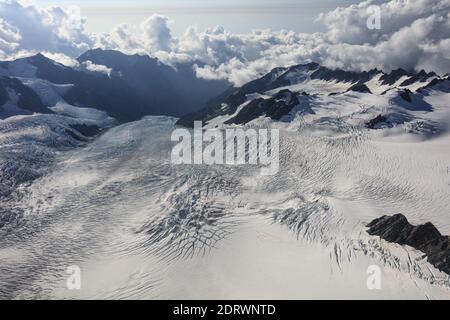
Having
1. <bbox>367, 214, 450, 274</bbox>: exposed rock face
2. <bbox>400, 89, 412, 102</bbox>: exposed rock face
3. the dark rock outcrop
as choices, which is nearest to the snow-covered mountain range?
<bbox>367, 214, 450, 274</bbox>: exposed rock face

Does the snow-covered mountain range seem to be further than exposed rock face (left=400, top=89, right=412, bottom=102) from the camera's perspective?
No

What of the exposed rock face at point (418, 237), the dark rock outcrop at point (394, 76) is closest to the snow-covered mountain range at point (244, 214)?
the exposed rock face at point (418, 237)

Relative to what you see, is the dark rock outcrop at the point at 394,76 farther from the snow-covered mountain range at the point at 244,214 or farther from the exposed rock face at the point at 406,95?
the snow-covered mountain range at the point at 244,214

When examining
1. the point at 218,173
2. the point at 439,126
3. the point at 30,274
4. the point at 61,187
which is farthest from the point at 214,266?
the point at 439,126

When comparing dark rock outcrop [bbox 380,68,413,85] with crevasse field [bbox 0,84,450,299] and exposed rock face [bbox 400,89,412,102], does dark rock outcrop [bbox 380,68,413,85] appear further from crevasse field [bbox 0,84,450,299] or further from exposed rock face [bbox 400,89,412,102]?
crevasse field [bbox 0,84,450,299]

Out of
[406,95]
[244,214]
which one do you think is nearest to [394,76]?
[406,95]

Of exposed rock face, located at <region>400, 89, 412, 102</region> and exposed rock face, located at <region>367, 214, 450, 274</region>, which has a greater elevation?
exposed rock face, located at <region>400, 89, 412, 102</region>

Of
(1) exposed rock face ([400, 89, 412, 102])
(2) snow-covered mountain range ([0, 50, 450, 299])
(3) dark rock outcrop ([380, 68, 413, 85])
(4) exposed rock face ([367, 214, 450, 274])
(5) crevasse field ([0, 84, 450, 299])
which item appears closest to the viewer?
(4) exposed rock face ([367, 214, 450, 274])

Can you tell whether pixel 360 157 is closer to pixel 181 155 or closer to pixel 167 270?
pixel 181 155
